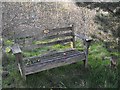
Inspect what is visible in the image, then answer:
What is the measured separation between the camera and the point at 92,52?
4824 mm

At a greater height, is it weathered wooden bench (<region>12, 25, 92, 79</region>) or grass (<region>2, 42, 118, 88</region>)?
weathered wooden bench (<region>12, 25, 92, 79</region>)

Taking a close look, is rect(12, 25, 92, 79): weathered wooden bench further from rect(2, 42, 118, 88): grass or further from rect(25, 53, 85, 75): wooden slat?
rect(2, 42, 118, 88): grass

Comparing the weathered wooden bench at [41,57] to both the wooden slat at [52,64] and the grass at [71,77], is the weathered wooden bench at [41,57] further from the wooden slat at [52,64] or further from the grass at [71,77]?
the grass at [71,77]

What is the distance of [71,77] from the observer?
13.2ft

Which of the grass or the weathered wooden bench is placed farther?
the grass

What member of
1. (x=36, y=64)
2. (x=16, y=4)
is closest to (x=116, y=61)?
(x=36, y=64)

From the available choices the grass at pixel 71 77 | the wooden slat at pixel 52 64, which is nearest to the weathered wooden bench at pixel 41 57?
the wooden slat at pixel 52 64

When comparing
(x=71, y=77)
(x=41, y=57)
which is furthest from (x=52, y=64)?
(x=71, y=77)

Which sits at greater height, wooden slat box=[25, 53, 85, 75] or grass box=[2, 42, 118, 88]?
wooden slat box=[25, 53, 85, 75]

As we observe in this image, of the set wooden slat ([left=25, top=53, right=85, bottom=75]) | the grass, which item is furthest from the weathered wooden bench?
the grass

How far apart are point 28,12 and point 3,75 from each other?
294 cm

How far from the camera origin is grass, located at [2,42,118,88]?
12.5ft

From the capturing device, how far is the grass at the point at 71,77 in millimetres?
3795

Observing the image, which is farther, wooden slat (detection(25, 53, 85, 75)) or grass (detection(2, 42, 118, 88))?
grass (detection(2, 42, 118, 88))
